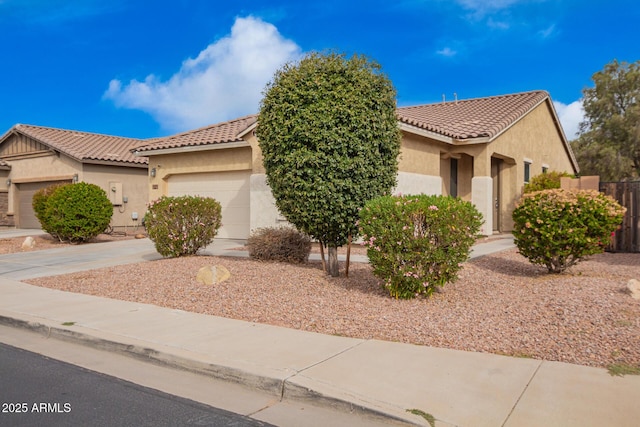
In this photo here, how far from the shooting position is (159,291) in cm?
885

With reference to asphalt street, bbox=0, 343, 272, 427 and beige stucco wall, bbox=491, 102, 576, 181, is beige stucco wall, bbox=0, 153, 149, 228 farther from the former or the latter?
asphalt street, bbox=0, 343, 272, 427

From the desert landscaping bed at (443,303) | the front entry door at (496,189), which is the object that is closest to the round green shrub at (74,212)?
the desert landscaping bed at (443,303)

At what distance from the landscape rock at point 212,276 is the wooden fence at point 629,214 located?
9.58m

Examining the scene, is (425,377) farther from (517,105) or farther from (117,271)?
(517,105)

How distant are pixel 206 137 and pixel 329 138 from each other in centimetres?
1082

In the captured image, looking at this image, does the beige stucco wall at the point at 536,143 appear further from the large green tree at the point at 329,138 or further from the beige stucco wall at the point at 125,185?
the beige stucco wall at the point at 125,185

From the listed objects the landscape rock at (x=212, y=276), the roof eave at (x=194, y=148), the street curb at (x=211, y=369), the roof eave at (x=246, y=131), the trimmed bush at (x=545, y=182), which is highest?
the roof eave at (x=246, y=131)

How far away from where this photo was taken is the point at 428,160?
16.8 meters

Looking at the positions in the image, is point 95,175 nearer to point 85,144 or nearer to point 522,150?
point 85,144

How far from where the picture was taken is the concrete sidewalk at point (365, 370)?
4.02 m

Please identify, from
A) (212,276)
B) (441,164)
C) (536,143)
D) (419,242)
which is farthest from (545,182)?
(212,276)

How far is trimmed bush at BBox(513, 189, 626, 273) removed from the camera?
349 inches

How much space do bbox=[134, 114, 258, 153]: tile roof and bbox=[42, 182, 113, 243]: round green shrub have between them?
286cm

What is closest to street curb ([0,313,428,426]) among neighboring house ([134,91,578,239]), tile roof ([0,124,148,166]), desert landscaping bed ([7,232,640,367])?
desert landscaping bed ([7,232,640,367])
